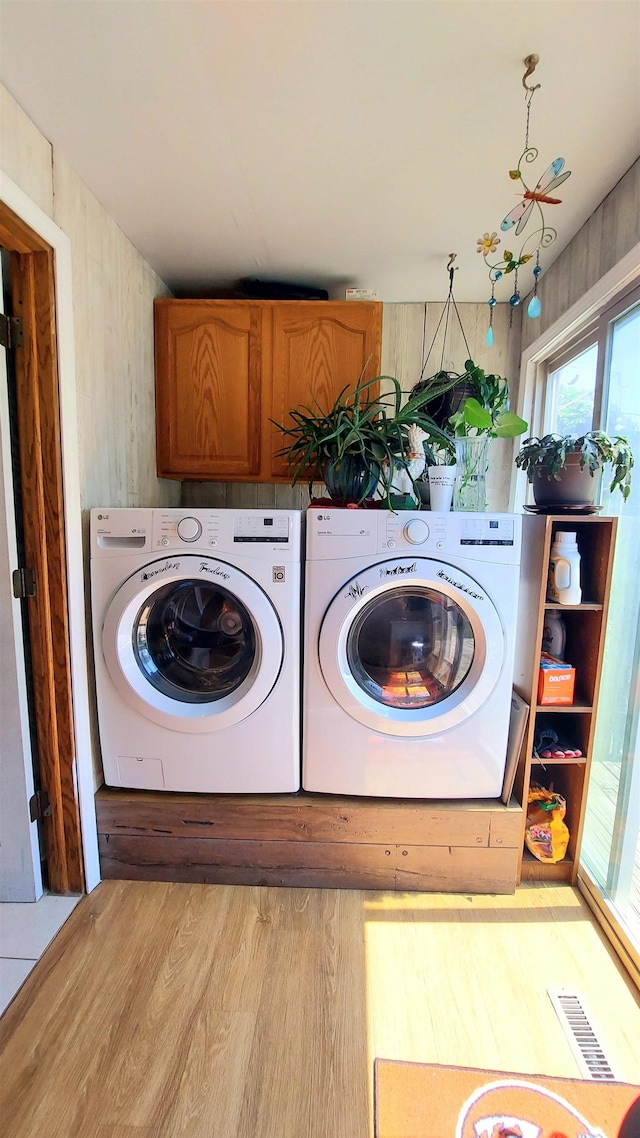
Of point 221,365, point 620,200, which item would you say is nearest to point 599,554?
point 620,200

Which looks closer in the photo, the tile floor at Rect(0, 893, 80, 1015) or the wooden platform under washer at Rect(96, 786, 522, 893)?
the tile floor at Rect(0, 893, 80, 1015)

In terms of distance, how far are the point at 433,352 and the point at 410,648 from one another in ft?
5.30

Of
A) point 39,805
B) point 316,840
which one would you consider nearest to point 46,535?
point 39,805

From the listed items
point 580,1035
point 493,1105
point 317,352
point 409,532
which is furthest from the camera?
point 317,352

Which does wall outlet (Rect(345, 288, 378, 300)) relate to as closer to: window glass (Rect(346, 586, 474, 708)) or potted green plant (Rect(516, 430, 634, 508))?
potted green plant (Rect(516, 430, 634, 508))

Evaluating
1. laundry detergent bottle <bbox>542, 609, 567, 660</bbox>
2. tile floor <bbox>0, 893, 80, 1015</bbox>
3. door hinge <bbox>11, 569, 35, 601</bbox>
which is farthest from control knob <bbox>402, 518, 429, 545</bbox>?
tile floor <bbox>0, 893, 80, 1015</bbox>

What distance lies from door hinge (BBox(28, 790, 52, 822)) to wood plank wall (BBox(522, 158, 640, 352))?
241 cm

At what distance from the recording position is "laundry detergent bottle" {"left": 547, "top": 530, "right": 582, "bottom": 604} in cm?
145

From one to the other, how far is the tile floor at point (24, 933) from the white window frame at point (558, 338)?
2417 millimetres

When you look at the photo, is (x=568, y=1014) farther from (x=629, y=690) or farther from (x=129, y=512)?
(x=129, y=512)

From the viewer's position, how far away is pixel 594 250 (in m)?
1.62

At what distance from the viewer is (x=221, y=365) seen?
6.83 feet

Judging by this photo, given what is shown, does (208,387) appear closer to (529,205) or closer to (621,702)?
(529,205)

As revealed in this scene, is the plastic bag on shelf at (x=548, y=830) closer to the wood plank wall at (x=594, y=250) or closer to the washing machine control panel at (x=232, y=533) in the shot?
the washing machine control panel at (x=232, y=533)
